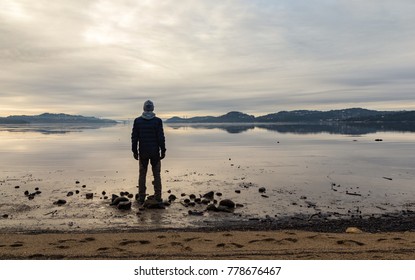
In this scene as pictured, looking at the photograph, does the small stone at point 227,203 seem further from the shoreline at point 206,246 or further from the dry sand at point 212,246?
the dry sand at point 212,246

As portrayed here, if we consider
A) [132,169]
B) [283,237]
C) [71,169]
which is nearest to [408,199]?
[283,237]

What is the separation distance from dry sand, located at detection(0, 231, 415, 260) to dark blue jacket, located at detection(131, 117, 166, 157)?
15.7 ft

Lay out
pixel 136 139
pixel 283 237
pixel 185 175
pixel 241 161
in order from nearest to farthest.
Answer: pixel 283 237
pixel 136 139
pixel 185 175
pixel 241 161

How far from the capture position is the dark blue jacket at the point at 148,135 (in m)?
12.8

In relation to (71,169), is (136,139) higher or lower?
higher

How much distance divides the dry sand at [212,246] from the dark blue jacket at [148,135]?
15.7ft

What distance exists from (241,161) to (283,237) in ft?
56.9

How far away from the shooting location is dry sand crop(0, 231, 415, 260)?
6.55 m

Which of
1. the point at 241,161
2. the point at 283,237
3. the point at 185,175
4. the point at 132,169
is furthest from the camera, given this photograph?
the point at 241,161

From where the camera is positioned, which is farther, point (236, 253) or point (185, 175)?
point (185, 175)

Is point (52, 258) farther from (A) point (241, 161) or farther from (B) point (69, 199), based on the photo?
(A) point (241, 161)

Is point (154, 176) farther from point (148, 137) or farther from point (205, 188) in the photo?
point (205, 188)

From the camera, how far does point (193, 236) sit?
326 inches

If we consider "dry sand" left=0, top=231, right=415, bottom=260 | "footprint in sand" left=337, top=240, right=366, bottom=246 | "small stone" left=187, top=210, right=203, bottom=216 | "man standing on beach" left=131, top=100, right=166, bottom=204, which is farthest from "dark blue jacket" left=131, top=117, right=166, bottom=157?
"footprint in sand" left=337, top=240, right=366, bottom=246
